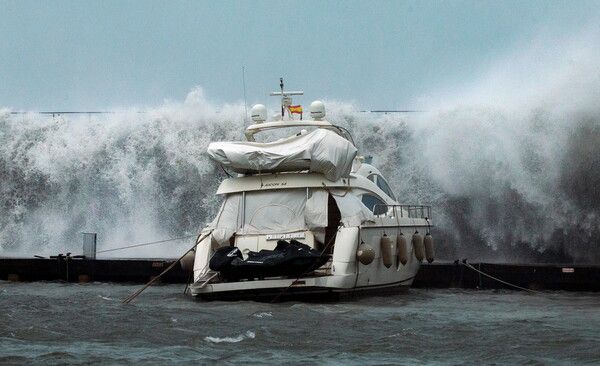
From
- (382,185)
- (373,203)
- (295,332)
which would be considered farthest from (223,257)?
(382,185)

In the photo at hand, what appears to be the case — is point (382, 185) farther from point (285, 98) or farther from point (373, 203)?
point (285, 98)

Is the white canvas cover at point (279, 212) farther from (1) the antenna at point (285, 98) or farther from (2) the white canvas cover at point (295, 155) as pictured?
(1) the antenna at point (285, 98)

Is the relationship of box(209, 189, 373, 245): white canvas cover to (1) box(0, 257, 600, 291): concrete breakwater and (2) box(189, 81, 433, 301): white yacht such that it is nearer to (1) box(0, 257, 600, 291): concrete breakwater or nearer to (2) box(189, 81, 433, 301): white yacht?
(2) box(189, 81, 433, 301): white yacht

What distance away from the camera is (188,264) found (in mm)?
19516

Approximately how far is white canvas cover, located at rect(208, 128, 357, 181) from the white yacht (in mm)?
19

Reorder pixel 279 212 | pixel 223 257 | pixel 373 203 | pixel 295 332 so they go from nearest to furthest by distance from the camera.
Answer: pixel 295 332 < pixel 223 257 < pixel 279 212 < pixel 373 203

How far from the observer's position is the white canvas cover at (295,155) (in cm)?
1830

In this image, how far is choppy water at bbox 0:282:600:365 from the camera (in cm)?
1113

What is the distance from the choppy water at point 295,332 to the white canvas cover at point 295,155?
267cm

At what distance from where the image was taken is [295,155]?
18.3m

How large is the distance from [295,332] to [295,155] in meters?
5.92

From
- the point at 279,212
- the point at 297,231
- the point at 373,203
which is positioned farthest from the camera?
the point at 373,203

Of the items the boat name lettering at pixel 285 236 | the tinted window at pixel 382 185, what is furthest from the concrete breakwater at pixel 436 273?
the boat name lettering at pixel 285 236

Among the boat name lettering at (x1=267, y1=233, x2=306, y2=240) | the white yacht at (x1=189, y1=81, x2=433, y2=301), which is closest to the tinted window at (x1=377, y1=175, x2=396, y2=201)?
→ the white yacht at (x1=189, y1=81, x2=433, y2=301)
